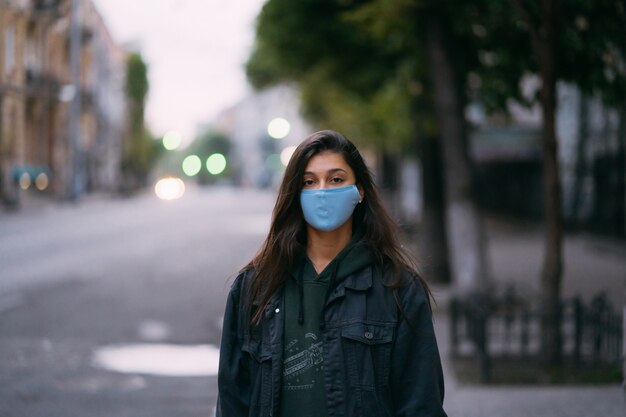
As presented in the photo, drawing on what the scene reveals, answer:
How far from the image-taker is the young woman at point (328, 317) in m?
2.66

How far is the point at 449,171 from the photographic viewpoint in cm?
1144

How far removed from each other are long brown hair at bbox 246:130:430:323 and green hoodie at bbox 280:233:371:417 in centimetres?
10

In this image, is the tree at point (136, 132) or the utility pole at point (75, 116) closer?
the utility pole at point (75, 116)

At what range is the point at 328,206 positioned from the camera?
2793 millimetres

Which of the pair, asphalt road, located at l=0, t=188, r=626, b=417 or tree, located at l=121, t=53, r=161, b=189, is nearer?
asphalt road, located at l=0, t=188, r=626, b=417

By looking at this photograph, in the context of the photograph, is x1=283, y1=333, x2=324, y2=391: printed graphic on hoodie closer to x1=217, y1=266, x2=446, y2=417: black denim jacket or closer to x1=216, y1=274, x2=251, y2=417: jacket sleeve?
x1=217, y1=266, x2=446, y2=417: black denim jacket

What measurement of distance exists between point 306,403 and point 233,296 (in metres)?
0.48

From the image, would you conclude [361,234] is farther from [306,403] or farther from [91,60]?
[91,60]

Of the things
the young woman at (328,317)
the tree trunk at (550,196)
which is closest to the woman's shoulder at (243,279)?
the young woman at (328,317)

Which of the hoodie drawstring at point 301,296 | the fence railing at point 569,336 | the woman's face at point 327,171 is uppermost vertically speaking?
the woman's face at point 327,171

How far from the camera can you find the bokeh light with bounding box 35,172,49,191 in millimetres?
43225

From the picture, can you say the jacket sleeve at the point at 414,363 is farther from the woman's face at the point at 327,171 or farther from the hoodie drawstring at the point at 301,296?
the woman's face at the point at 327,171

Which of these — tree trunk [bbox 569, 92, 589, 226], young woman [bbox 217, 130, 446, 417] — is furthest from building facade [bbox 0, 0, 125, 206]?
young woman [bbox 217, 130, 446, 417]

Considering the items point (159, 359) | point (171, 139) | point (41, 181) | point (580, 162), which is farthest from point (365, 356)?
point (41, 181)
